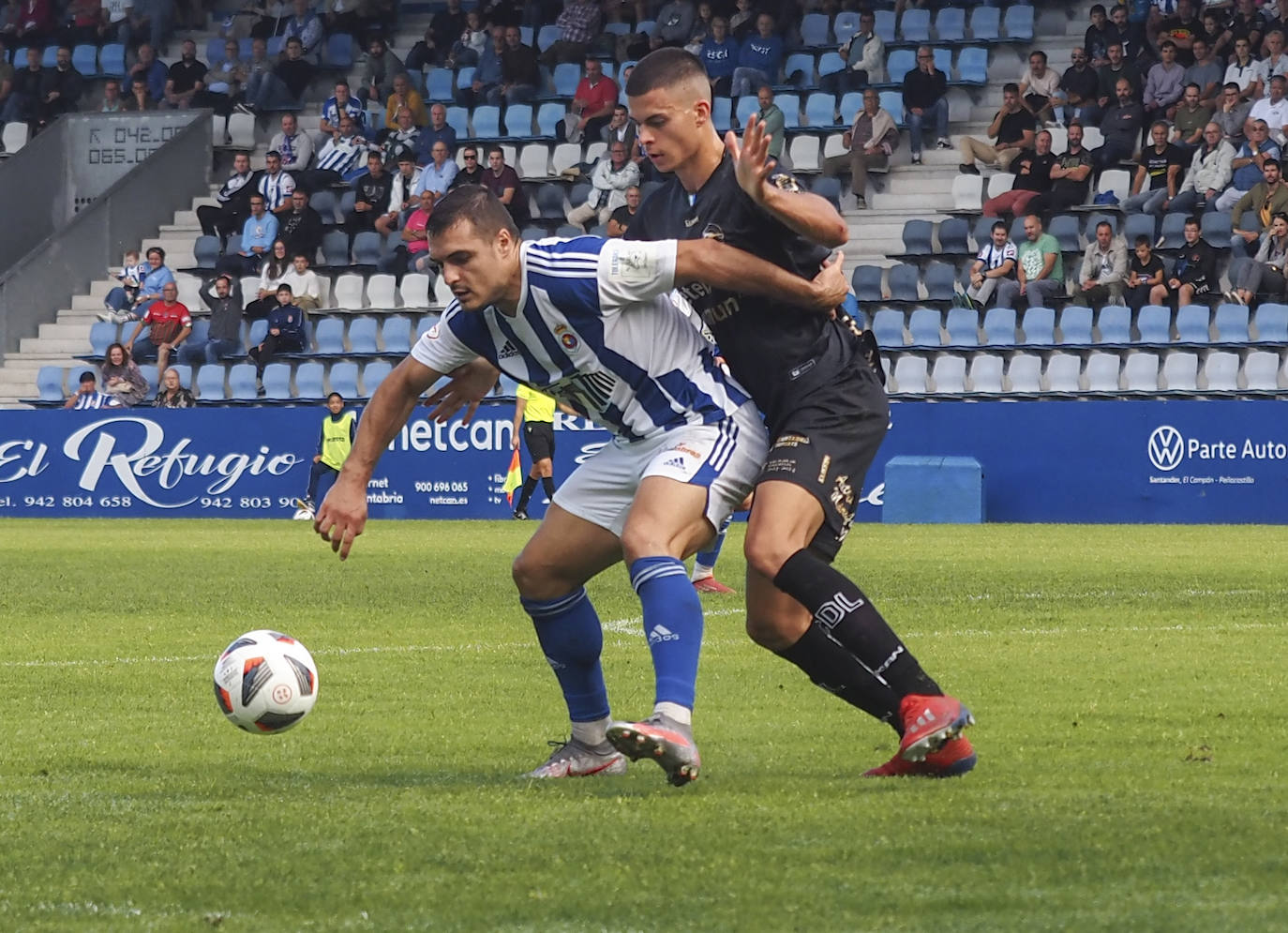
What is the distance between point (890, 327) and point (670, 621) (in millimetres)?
18576

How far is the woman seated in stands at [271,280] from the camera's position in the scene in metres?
26.7

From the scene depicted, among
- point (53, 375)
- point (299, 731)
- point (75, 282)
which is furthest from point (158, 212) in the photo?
point (299, 731)

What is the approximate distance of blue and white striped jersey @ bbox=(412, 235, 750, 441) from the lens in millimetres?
5246

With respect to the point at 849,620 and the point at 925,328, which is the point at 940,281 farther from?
the point at 849,620

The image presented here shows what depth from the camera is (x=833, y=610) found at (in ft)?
16.8

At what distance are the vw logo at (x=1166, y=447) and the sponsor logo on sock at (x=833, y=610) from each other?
15568mm

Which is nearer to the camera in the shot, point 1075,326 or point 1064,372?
point 1064,372

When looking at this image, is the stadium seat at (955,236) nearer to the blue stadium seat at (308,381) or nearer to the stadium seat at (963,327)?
the stadium seat at (963,327)

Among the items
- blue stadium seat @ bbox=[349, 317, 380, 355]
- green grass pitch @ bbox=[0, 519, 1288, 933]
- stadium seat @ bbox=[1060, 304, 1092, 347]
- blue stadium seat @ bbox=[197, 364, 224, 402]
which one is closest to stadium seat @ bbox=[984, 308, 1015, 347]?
stadium seat @ bbox=[1060, 304, 1092, 347]

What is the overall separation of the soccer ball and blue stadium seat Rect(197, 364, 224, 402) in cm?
2021

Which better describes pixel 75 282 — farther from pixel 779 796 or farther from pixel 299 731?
pixel 779 796

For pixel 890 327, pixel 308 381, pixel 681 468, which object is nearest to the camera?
pixel 681 468

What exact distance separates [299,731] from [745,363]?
6.80ft

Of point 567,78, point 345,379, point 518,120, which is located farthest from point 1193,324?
point 567,78
